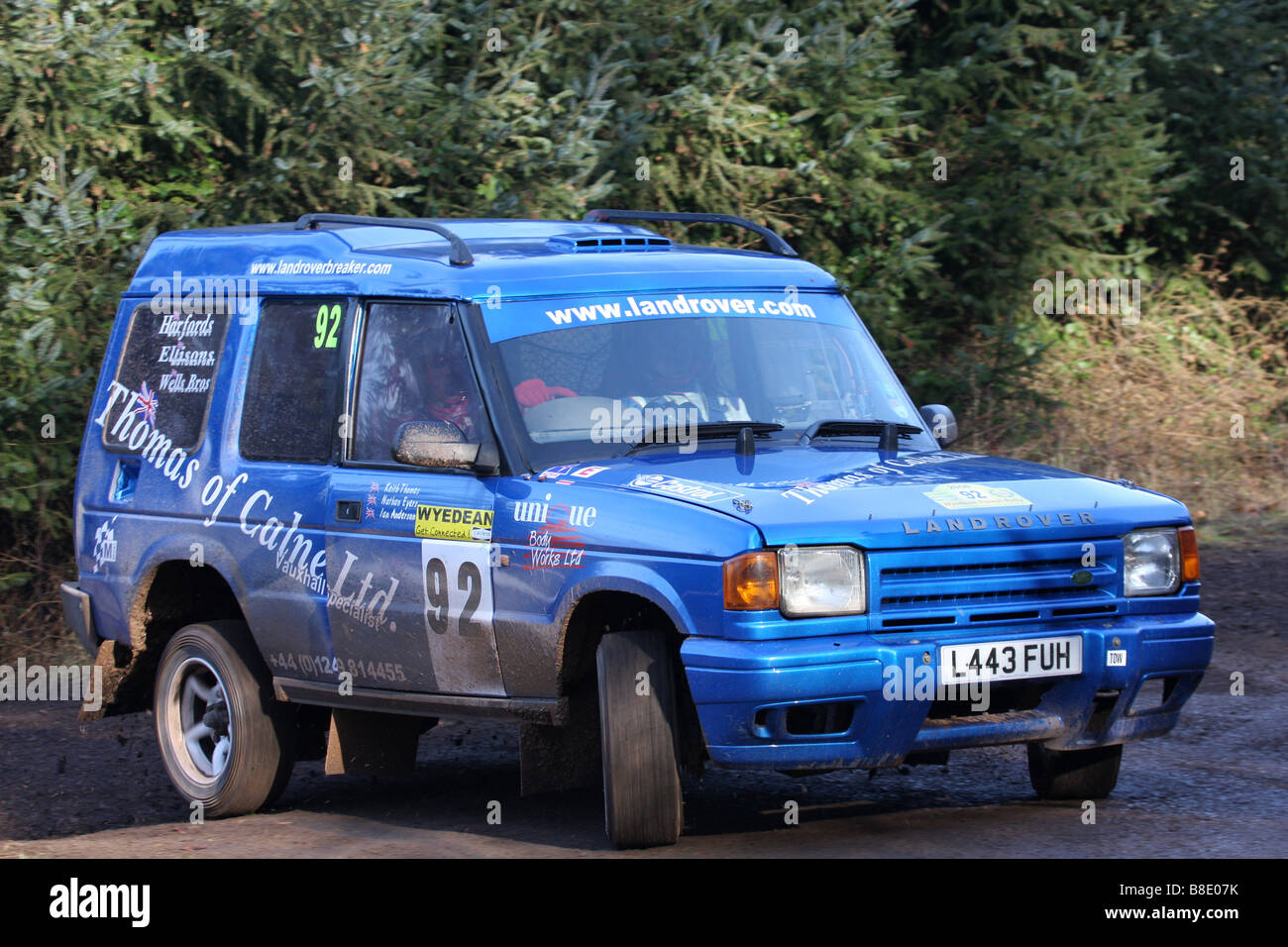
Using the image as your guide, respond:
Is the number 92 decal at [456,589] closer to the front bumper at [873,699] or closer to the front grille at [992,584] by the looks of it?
the front bumper at [873,699]

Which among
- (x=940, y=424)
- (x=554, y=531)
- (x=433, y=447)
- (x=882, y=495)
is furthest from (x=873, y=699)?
(x=940, y=424)

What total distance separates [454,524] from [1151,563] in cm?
241

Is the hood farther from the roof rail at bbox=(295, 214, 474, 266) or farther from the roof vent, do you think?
the roof vent

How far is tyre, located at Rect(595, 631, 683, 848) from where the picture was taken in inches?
207

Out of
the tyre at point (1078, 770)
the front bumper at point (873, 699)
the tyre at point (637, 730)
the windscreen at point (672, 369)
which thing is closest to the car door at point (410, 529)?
the windscreen at point (672, 369)

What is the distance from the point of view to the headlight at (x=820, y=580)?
5.08 m

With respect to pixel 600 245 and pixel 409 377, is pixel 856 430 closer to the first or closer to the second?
pixel 600 245

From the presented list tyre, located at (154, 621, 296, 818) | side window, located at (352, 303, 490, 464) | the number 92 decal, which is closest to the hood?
the number 92 decal

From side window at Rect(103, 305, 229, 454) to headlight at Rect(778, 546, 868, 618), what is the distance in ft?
10.1

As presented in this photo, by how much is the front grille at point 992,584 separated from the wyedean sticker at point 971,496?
157 mm

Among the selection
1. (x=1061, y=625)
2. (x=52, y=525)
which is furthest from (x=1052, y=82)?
(x=1061, y=625)

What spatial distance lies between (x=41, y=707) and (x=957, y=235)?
29.1 feet

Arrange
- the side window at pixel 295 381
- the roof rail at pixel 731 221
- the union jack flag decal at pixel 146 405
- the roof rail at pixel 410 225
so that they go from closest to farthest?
1. the roof rail at pixel 410 225
2. the side window at pixel 295 381
3. the union jack flag decal at pixel 146 405
4. the roof rail at pixel 731 221

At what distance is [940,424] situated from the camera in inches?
268
